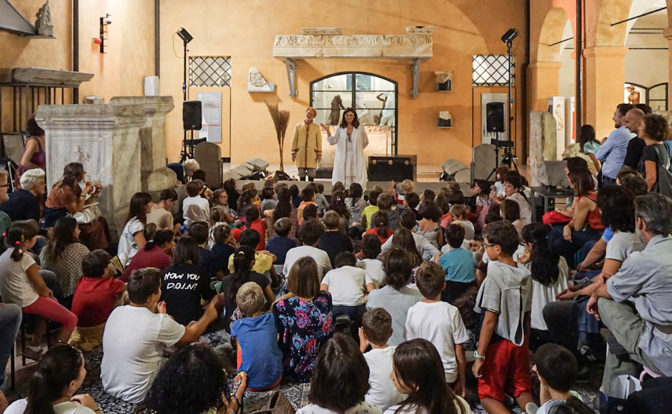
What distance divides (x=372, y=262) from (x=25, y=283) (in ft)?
7.35

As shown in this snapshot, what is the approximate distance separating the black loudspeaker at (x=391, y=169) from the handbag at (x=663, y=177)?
6.21m

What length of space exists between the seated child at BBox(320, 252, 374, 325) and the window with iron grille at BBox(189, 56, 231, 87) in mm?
13066

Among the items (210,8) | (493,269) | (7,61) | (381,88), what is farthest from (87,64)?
(493,269)

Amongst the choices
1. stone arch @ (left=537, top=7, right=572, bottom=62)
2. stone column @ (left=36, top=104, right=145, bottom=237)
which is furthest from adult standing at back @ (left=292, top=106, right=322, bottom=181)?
stone arch @ (left=537, top=7, right=572, bottom=62)

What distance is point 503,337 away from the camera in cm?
393

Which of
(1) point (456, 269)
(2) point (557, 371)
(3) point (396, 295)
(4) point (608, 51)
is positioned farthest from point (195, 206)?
(4) point (608, 51)

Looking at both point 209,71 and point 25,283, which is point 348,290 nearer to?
point 25,283

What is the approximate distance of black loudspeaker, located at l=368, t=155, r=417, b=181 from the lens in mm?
12203

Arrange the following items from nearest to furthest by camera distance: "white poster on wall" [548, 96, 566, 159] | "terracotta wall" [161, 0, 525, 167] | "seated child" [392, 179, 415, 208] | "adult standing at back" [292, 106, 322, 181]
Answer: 1. "seated child" [392, 179, 415, 208]
2. "adult standing at back" [292, 106, 322, 181]
3. "white poster on wall" [548, 96, 566, 159]
4. "terracotta wall" [161, 0, 525, 167]

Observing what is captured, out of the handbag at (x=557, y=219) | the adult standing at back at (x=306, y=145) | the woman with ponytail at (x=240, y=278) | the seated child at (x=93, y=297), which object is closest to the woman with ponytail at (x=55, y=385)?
the woman with ponytail at (x=240, y=278)

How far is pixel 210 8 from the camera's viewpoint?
17172mm

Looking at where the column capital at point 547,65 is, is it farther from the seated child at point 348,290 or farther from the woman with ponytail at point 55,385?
the woman with ponytail at point 55,385

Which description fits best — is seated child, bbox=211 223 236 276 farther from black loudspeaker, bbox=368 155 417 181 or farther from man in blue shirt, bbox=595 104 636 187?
black loudspeaker, bbox=368 155 417 181

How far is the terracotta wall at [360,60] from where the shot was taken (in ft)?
55.6
